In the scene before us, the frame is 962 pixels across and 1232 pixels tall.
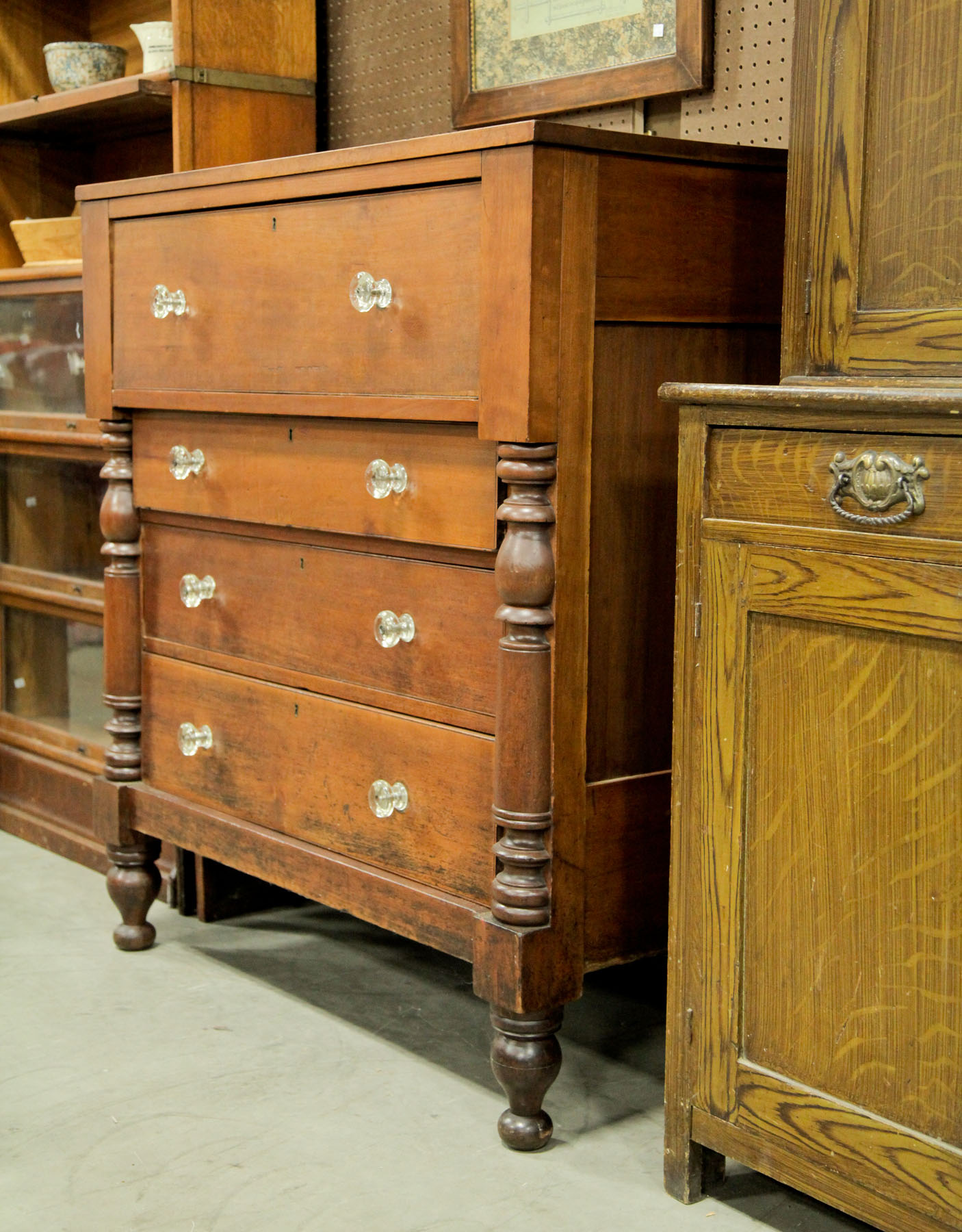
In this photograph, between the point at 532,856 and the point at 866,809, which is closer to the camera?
the point at 866,809

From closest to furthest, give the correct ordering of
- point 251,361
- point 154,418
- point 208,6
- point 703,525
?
point 703,525, point 251,361, point 154,418, point 208,6

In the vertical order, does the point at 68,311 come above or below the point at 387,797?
above

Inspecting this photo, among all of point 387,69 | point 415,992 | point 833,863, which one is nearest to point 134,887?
point 415,992

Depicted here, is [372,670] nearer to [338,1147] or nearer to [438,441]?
[438,441]

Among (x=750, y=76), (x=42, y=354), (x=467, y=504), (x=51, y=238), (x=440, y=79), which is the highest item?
(x=440, y=79)

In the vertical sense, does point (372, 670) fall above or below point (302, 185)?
below

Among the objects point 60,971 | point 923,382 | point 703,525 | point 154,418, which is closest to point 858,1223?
point 703,525

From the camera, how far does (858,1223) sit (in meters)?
1.90

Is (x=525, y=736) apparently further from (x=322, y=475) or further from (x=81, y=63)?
(x=81, y=63)

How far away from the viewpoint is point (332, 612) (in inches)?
90.5

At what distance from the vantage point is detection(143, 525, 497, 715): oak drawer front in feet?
6.79

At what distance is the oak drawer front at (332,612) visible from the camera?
6.79ft

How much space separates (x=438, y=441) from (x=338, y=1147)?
3.21ft

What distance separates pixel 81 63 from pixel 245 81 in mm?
562
